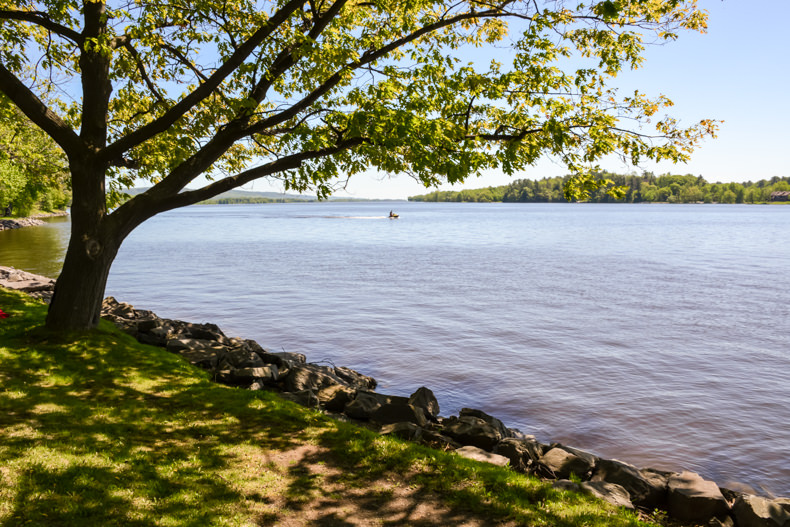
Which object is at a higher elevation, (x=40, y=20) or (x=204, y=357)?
(x=40, y=20)

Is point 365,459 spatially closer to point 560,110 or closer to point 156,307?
point 560,110

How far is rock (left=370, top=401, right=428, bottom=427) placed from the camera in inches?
399

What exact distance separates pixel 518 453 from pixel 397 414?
2.48 meters

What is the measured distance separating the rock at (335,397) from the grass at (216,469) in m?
1.51

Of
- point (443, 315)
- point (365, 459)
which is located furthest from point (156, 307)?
point (365, 459)

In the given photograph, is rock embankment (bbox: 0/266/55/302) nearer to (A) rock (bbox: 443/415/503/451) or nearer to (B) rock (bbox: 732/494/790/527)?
(A) rock (bbox: 443/415/503/451)

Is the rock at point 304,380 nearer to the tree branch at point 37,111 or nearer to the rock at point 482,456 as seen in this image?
the rock at point 482,456

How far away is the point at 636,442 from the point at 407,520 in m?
7.71

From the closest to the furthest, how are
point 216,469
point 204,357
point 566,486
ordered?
point 216,469 → point 566,486 → point 204,357

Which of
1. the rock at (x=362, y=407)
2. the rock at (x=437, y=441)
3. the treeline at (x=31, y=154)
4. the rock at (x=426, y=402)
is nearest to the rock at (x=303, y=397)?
the rock at (x=362, y=407)

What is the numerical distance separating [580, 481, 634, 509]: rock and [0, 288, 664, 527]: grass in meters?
0.57

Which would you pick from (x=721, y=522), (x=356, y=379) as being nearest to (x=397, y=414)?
(x=356, y=379)

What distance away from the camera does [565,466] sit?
8836 mm

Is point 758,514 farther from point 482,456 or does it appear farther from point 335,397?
point 335,397
